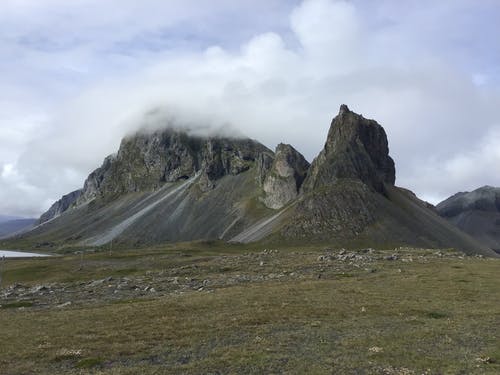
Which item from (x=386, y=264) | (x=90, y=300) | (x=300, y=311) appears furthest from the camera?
(x=386, y=264)

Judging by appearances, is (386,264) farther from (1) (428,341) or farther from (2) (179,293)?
(1) (428,341)

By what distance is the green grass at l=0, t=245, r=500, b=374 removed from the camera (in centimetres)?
2619

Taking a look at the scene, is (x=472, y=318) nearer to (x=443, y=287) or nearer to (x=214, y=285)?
(x=443, y=287)

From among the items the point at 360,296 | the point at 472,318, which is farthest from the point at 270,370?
the point at 360,296

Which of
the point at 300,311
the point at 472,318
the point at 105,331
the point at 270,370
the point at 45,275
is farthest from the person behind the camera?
the point at 45,275

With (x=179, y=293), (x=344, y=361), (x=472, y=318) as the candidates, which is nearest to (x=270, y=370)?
(x=344, y=361)

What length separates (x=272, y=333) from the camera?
3422cm

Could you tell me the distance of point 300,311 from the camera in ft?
140

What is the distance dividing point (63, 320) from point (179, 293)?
831 inches

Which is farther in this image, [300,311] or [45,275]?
[45,275]

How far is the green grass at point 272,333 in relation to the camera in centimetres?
2619

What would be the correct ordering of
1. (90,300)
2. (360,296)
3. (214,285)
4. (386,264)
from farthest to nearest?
(386,264) → (214,285) → (90,300) → (360,296)

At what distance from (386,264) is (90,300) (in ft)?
176

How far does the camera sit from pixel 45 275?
411ft
